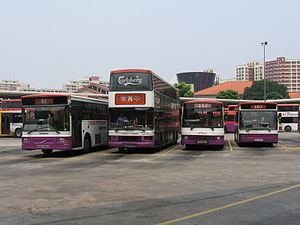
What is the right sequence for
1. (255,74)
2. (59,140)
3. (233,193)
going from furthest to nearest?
(255,74) → (59,140) → (233,193)

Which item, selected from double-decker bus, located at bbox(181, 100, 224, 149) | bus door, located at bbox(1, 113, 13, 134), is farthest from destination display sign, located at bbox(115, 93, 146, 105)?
bus door, located at bbox(1, 113, 13, 134)

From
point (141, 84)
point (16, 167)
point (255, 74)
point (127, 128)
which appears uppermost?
point (255, 74)

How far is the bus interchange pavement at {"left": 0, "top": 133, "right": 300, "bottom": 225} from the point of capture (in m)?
7.11

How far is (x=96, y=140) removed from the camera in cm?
2239

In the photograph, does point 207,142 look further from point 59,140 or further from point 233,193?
point 233,193

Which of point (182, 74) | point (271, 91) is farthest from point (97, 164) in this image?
point (182, 74)

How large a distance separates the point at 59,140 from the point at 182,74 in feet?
562

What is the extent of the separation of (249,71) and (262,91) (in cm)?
8577

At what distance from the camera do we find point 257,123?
2466cm

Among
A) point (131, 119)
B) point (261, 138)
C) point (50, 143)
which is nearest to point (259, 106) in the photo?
point (261, 138)

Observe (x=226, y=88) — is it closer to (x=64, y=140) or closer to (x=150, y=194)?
(x=64, y=140)

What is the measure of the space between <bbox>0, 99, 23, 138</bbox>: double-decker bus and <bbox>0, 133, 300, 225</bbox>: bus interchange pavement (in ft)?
82.9

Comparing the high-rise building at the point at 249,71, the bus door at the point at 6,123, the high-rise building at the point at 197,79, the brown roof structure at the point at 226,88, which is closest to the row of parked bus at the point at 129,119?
the bus door at the point at 6,123

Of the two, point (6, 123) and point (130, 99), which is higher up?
point (130, 99)
